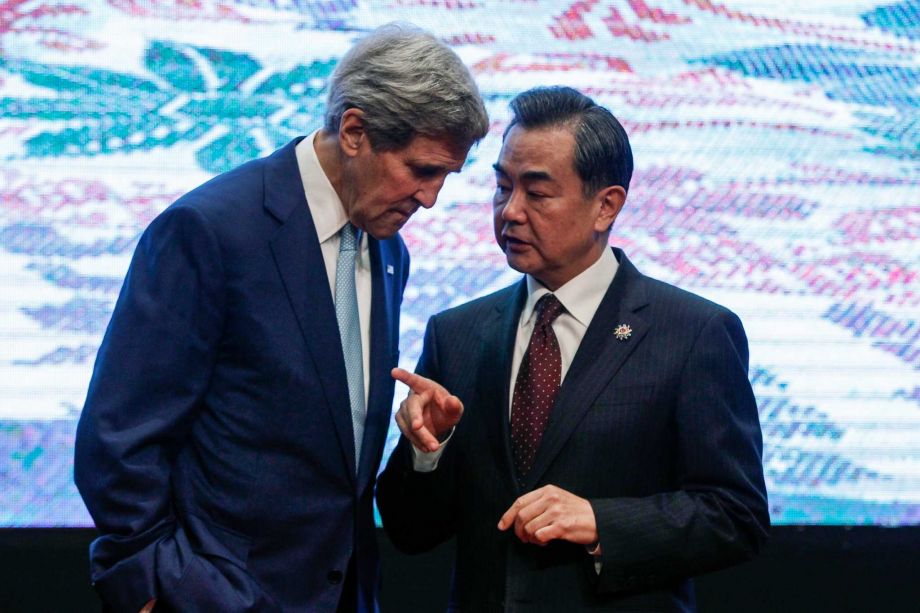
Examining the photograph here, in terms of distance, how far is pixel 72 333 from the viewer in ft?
9.41

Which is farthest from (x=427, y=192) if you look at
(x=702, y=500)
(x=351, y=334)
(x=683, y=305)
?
(x=702, y=500)

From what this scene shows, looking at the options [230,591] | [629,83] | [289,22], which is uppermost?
[289,22]

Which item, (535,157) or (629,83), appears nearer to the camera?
(535,157)

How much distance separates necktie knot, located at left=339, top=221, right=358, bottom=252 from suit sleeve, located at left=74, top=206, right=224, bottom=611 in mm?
270

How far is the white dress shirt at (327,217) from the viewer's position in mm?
2104

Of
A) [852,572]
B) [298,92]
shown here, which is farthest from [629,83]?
[852,572]

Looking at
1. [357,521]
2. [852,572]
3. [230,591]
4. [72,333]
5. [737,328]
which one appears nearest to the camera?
[230,591]

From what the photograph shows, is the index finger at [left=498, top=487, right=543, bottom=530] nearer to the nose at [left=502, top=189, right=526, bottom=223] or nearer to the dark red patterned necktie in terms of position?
the dark red patterned necktie

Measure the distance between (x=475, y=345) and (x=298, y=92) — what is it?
3.36 ft

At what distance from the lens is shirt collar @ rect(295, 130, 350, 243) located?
6.90 ft

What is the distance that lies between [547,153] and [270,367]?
2.30 ft

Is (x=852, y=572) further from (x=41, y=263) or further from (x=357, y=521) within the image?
(x=41, y=263)

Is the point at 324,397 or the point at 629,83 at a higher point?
the point at 629,83

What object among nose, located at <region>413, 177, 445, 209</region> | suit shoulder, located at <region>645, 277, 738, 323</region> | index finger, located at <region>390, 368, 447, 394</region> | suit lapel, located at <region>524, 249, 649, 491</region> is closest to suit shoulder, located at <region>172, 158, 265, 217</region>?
nose, located at <region>413, 177, 445, 209</region>
